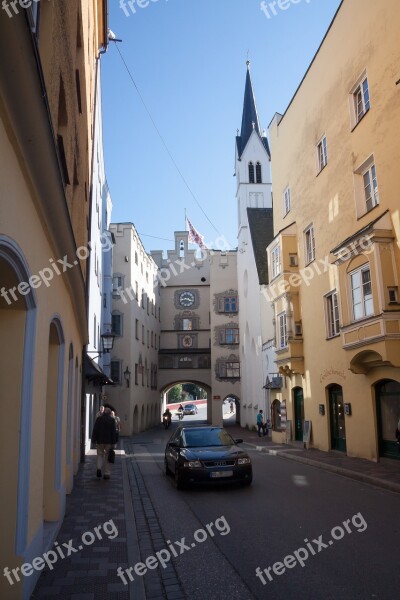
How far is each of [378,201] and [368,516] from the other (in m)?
9.90

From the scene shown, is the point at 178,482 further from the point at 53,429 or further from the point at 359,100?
the point at 359,100

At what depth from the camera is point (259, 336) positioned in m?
37.8

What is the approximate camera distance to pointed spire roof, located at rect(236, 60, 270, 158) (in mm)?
51906

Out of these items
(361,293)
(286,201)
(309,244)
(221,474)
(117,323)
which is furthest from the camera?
(117,323)

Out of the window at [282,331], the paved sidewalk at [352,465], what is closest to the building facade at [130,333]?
the window at [282,331]

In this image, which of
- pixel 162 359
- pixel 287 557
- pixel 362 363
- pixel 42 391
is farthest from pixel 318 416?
pixel 162 359

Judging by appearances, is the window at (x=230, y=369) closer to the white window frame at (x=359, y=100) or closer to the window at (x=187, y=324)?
the window at (x=187, y=324)

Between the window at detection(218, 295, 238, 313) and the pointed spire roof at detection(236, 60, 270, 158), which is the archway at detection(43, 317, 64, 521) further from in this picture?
the pointed spire roof at detection(236, 60, 270, 158)

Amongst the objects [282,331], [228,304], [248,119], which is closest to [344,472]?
[282,331]

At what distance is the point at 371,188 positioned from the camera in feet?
55.3

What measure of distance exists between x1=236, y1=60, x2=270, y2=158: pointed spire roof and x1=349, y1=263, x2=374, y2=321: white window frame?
37.4 m

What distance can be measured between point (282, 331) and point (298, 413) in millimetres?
3771

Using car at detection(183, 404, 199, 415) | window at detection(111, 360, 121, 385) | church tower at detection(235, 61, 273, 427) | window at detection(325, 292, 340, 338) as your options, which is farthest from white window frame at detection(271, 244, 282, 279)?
car at detection(183, 404, 199, 415)

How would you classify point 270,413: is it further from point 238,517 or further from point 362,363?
point 238,517
